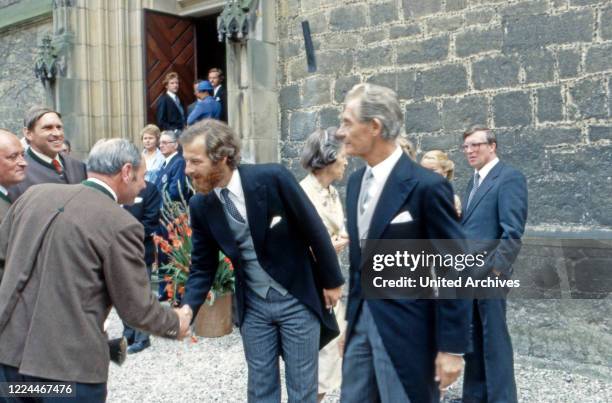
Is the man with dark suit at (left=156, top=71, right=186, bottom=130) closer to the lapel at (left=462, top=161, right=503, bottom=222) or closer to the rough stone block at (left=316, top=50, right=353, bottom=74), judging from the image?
the rough stone block at (left=316, top=50, right=353, bottom=74)

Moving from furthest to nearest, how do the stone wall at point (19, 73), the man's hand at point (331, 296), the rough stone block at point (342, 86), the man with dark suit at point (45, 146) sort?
1. the stone wall at point (19, 73)
2. the rough stone block at point (342, 86)
3. the man with dark suit at point (45, 146)
4. the man's hand at point (331, 296)

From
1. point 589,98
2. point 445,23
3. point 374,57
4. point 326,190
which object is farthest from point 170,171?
point 589,98

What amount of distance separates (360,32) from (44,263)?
5.35 m

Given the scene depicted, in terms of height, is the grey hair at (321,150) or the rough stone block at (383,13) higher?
the rough stone block at (383,13)

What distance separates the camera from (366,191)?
274 cm

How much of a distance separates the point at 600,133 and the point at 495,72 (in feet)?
3.72

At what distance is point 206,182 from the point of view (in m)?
A: 2.97

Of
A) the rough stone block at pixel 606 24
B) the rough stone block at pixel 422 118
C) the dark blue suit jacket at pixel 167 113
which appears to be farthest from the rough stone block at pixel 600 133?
the dark blue suit jacket at pixel 167 113

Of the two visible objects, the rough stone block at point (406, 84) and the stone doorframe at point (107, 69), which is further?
the stone doorframe at point (107, 69)

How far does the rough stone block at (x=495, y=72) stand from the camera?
5898 mm

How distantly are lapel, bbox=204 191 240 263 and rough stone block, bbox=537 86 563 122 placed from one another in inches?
145

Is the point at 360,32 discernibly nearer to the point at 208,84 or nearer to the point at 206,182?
the point at 208,84

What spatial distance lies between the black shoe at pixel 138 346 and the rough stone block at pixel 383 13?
3.99 meters

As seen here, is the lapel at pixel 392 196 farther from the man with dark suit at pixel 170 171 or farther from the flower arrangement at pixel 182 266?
the man with dark suit at pixel 170 171
